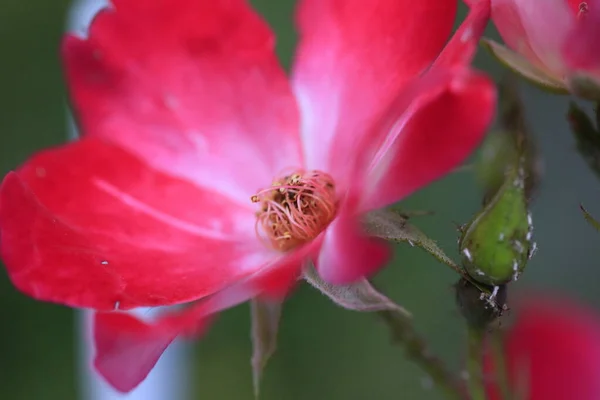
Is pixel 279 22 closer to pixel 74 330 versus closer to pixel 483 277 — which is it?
pixel 74 330

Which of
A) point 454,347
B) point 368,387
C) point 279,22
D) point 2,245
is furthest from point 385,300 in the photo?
point 279,22

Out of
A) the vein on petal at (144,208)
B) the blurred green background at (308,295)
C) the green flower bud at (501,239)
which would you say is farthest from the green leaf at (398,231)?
the blurred green background at (308,295)

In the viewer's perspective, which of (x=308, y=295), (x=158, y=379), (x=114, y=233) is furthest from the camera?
(x=308, y=295)

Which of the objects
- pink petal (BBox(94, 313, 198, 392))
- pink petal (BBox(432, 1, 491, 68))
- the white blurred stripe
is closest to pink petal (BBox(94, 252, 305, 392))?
pink petal (BBox(94, 313, 198, 392))

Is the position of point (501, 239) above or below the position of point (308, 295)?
above

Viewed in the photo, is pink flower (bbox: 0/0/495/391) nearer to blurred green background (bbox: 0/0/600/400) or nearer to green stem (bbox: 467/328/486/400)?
green stem (bbox: 467/328/486/400)

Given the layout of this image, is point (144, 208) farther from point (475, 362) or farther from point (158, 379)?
point (158, 379)

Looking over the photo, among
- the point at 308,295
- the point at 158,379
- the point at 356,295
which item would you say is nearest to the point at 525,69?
the point at 356,295
